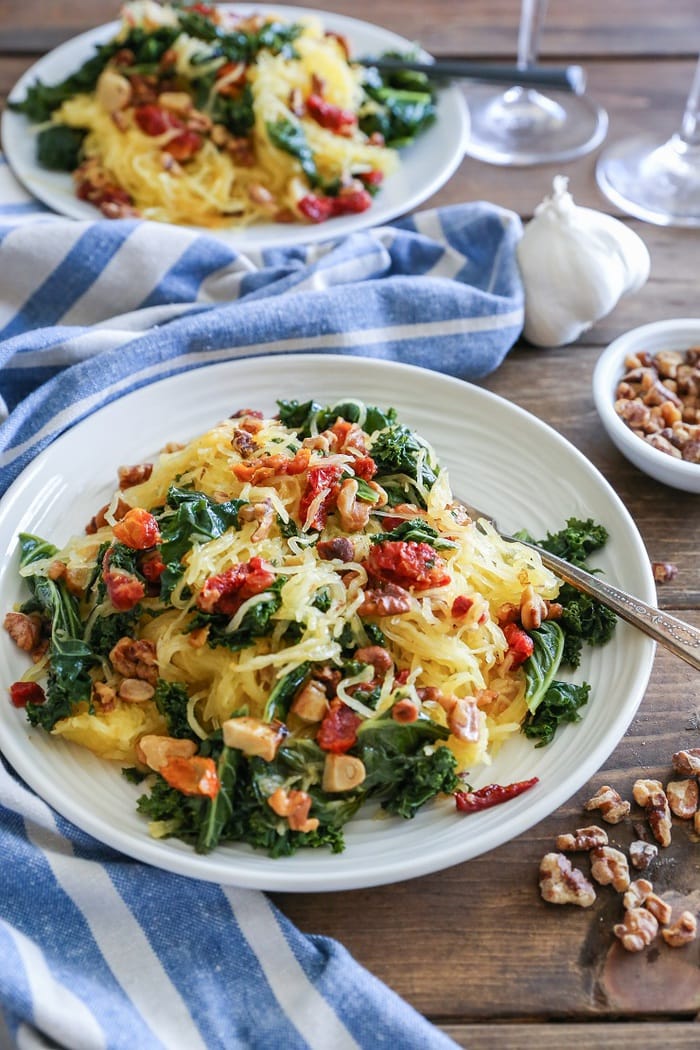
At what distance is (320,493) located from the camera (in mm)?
3746

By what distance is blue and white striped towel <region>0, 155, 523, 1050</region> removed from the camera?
9.95 ft

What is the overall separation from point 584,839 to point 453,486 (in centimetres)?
156

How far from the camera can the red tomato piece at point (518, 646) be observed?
3.65 metres

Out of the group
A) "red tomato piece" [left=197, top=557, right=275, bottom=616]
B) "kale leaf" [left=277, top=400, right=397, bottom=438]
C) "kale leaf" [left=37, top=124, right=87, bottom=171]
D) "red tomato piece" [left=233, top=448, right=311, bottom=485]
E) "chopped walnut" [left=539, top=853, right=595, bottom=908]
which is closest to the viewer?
"chopped walnut" [left=539, top=853, right=595, bottom=908]

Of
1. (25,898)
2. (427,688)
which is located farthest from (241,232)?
(25,898)

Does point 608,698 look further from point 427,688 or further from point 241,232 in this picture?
point 241,232

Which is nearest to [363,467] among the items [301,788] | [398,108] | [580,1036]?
[301,788]

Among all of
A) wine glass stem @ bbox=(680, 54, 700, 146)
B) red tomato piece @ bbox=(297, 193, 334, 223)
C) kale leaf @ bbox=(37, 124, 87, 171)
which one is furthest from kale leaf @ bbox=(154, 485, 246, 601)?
wine glass stem @ bbox=(680, 54, 700, 146)

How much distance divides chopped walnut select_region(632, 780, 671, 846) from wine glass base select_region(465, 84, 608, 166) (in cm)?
405

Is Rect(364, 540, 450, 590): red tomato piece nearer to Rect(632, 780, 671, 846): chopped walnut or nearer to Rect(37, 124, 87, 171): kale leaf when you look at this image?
Rect(632, 780, 671, 846): chopped walnut

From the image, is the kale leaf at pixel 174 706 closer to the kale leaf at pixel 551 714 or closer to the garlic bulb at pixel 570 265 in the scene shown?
the kale leaf at pixel 551 714

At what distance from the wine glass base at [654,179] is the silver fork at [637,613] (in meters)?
2.88

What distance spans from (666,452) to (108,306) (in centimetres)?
266

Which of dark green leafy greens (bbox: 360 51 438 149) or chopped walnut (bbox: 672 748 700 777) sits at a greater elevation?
dark green leafy greens (bbox: 360 51 438 149)
